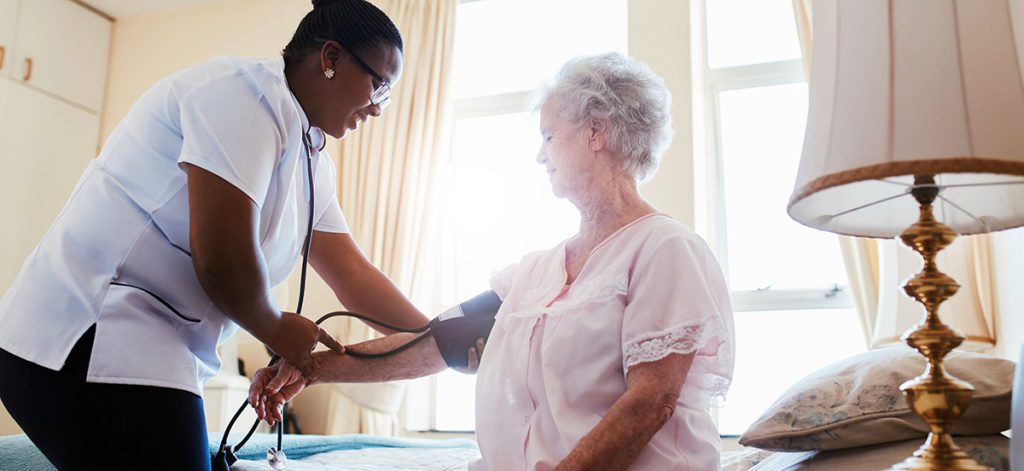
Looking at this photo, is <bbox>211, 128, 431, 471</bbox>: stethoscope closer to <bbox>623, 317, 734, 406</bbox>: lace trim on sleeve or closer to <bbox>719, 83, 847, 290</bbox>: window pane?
<bbox>623, 317, 734, 406</bbox>: lace trim on sleeve

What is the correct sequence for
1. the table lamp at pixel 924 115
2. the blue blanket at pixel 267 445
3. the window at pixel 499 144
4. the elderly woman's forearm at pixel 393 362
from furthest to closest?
the window at pixel 499 144 → the elderly woman's forearm at pixel 393 362 → the blue blanket at pixel 267 445 → the table lamp at pixel 924 115

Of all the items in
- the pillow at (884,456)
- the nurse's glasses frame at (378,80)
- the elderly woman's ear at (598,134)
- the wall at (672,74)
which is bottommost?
the pillow at (884,456)

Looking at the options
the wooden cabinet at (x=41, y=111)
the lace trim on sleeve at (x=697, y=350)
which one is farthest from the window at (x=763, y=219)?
the wooden cabinet at (x=41, y=111)

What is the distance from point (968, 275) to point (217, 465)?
8.13 feet

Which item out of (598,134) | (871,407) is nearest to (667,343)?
(871,407)

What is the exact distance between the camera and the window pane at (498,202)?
14.4 feet

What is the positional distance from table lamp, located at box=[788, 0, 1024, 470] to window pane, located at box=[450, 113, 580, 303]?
3330 mm

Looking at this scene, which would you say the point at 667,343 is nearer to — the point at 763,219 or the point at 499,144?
the point at 763,219

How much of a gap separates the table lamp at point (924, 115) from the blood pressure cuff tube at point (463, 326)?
96cm

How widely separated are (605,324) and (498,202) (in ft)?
9.89

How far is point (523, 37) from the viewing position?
4637 millimetres

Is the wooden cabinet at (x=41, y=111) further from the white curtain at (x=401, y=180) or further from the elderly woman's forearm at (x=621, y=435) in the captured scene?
the elderly woman's forearm at (x=621, y=435)

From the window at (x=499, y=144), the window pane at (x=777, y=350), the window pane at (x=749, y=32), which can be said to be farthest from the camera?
the window at (x=499, y=144)

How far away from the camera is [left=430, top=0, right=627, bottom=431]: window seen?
4.37 meters
